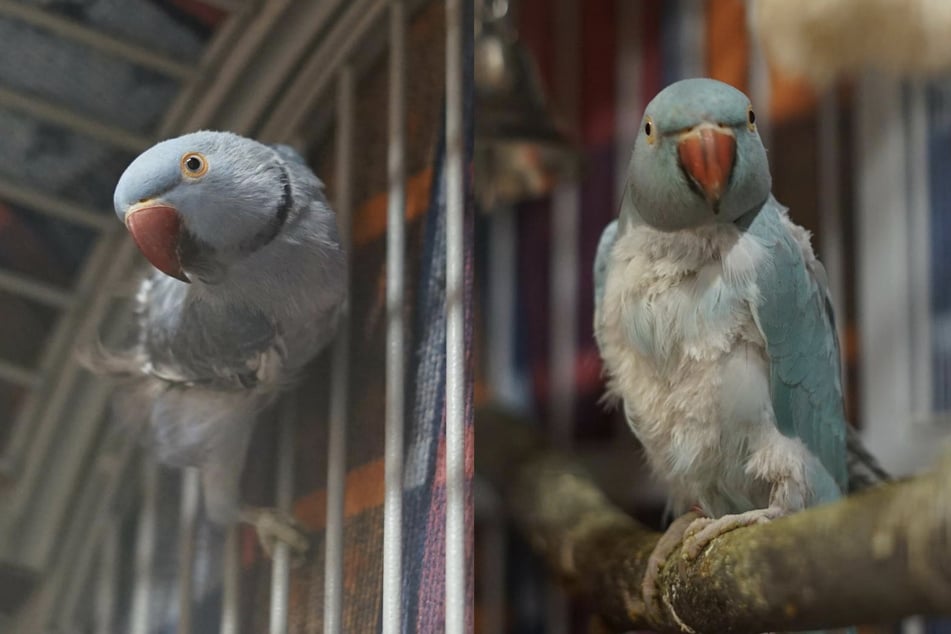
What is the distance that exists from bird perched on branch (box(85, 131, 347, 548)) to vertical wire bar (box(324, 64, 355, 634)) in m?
0.01

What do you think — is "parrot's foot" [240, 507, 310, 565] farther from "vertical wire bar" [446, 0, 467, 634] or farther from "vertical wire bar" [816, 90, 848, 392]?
"vertical wire bar" [816, 90, 848, 392]

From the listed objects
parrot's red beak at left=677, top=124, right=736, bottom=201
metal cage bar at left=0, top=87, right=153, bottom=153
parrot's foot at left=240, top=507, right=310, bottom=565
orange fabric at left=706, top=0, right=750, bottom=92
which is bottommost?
parrot's foot at left=240, top=507, right=310, bottom=565

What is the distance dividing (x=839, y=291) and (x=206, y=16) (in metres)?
0.96

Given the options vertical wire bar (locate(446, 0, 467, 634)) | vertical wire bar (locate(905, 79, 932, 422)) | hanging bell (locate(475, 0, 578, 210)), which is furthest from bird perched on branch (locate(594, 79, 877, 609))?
vertical wire bar (locate(905, 79, 932, 422))

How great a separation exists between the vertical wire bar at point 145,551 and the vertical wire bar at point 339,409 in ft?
0.35

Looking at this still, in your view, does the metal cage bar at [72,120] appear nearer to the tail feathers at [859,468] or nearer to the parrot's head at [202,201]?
the parrot's head at [202,201]

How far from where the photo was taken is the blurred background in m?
1.18

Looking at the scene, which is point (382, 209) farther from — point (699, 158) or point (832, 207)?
point (832, 207)

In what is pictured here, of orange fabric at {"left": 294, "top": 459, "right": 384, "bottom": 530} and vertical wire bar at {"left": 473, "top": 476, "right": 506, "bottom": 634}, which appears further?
vertical wire bar at {"left": 473, "top": 476, "right": 506, "bottom": 634}

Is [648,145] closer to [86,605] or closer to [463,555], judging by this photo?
[463,555]

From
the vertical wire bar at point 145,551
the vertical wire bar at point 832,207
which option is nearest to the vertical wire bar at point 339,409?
the vertical wire bar at point 145,551

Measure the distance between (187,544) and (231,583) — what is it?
0.04 metres

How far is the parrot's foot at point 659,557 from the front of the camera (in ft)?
2.38

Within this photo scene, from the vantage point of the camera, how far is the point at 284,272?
59cm
